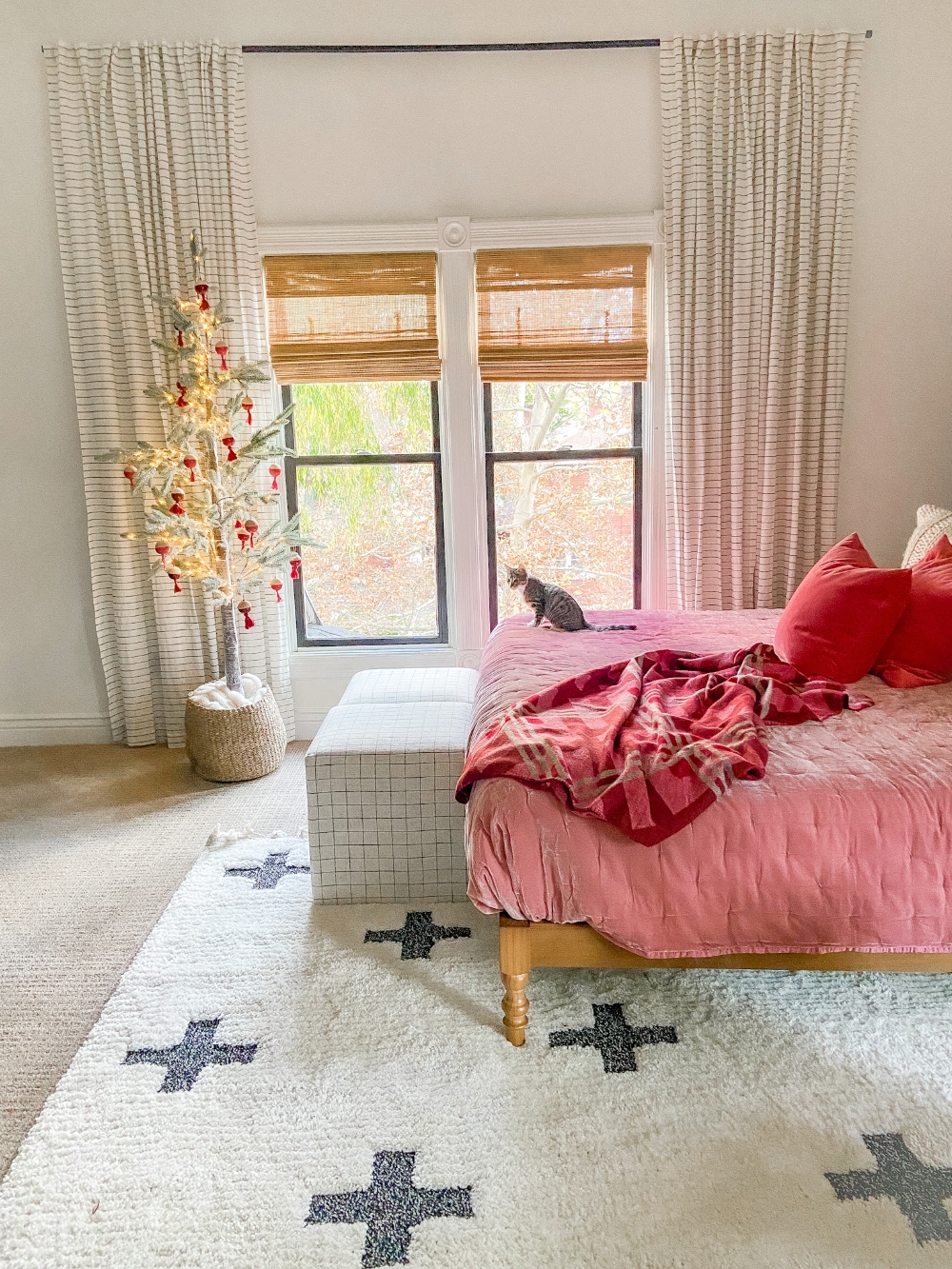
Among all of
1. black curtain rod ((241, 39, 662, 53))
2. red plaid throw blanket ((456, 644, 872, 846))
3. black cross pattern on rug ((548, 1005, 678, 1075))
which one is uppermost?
black curtain rod ((241, 39, 662, 53))

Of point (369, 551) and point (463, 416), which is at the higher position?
point (463, 416)

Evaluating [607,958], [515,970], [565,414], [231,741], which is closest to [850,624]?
[607,958]

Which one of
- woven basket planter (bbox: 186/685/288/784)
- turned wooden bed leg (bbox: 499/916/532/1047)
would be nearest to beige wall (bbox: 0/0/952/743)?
woven basket planter (bbox: 186/685/288/784)

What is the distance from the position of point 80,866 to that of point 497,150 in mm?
3193

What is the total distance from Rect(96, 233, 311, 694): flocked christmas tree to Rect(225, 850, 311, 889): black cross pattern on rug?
39.0 inches

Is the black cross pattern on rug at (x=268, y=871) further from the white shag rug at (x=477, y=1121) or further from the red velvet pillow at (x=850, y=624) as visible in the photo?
the red velvet pillow at (x=850, y=624)

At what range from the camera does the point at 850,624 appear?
2.56 meters

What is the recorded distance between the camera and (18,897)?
9.02 feet

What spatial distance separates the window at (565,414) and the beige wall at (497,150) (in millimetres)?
287

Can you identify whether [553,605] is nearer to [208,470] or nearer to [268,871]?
[268,871]

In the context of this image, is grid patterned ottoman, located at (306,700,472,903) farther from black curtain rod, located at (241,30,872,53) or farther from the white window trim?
black curtain rod, located at (241,30,872,53)

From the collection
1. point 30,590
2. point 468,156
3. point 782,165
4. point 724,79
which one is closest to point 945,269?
point 782,165

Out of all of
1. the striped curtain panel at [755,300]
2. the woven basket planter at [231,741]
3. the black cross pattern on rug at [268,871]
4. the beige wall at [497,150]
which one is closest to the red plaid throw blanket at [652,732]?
the black cross pattern on rug at [268,871]

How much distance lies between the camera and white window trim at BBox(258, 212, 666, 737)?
3670 millimetres
